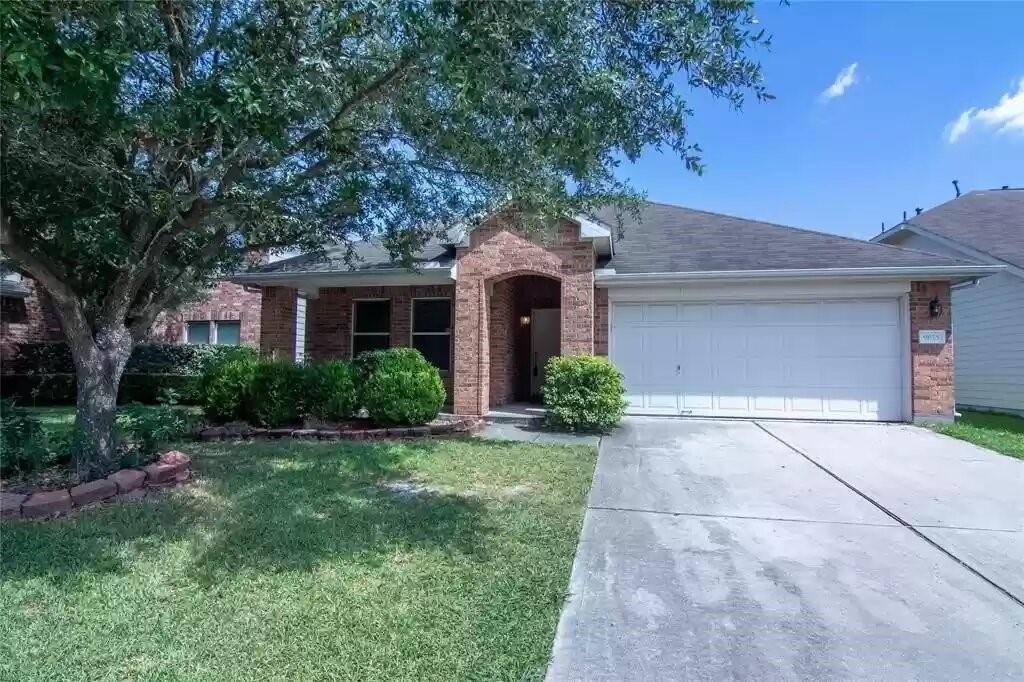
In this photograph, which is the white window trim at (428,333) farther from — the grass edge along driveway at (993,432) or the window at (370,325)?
the grass edge along driveway at (993,432)

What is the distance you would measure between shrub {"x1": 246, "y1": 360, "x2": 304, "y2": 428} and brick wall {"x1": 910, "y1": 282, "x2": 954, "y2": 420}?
10809 mm

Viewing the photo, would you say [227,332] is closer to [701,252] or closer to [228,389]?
[228,389]

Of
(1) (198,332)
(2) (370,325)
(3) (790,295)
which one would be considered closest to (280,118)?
(3) (790,295)

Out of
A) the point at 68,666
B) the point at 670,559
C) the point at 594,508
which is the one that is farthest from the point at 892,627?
the point at 68,666

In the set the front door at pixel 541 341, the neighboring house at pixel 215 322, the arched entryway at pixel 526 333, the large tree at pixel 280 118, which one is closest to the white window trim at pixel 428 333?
the arched entryway at pixel 526 333

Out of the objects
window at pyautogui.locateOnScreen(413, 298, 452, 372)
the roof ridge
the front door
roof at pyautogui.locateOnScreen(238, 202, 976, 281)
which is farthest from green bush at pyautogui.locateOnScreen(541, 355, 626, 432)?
the roof ridge

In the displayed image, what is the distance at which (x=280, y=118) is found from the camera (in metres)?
3.93

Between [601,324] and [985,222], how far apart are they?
11310 mm

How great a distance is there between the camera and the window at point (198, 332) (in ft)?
57.1

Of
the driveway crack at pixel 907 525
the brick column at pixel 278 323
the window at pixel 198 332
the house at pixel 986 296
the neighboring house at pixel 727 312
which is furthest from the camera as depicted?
the window at pixel 198 332

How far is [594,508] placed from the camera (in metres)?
5.17

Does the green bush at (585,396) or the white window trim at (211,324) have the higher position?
the white window trim at (211,324)

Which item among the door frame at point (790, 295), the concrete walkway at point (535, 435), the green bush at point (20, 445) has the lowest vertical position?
the concrete walkway at point (535, 435)

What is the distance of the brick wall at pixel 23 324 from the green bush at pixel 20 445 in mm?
11225
